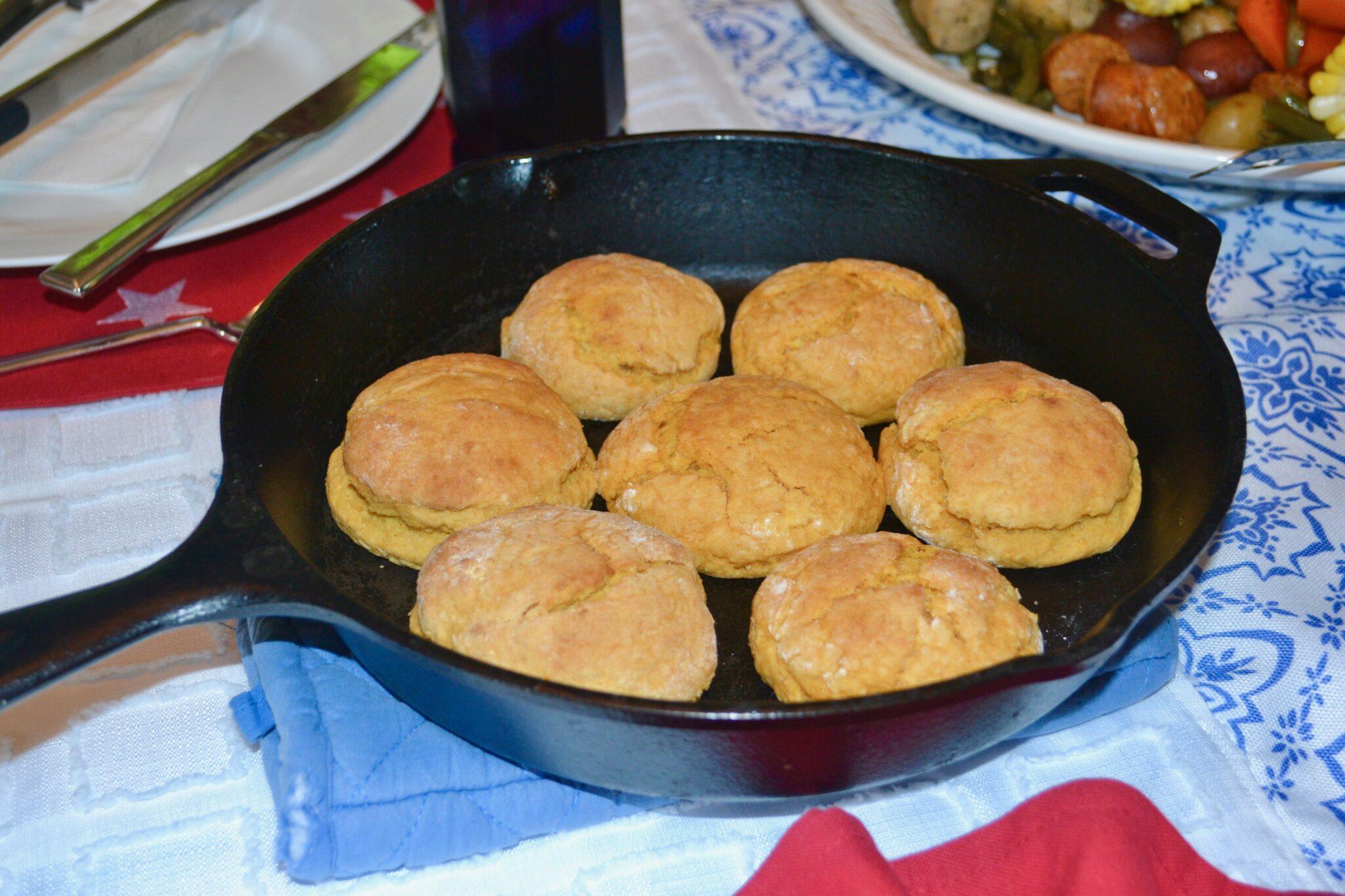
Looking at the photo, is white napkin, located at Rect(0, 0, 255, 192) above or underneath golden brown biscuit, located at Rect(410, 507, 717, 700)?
above

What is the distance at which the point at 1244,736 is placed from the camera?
149 cm

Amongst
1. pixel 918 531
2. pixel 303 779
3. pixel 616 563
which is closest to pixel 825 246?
pixel 918 531

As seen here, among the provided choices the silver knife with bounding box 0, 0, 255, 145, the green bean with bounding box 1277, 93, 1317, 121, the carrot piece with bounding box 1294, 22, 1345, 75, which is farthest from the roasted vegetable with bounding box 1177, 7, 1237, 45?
the silver knife with bounding box 0, 0, 255, 145

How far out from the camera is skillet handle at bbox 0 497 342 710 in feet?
3.50

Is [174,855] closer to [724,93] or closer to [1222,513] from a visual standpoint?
[1222,513]

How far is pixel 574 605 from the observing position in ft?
4.41

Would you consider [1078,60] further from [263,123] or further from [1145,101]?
[263,123]

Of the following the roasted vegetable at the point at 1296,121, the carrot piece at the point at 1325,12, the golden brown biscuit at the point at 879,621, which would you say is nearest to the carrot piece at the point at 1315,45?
the carrot piece at the point at 1325,12

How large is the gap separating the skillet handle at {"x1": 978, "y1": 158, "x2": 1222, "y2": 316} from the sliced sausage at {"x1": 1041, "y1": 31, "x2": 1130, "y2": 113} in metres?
0.69

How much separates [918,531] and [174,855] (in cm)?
107

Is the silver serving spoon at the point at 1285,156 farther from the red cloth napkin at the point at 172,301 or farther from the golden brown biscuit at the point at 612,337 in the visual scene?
the red cloth napkin at the point at 172,301

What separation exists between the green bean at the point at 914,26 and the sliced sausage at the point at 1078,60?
333mm

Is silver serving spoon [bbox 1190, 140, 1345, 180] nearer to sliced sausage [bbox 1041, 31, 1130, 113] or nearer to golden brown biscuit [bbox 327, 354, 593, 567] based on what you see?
sliced sausage [bbox 1041, 31, 1130, 113]

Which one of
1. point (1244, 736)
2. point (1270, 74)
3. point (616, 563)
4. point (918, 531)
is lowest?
point (1244, 736)
